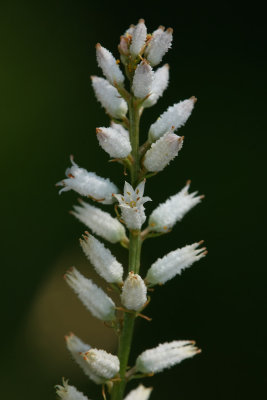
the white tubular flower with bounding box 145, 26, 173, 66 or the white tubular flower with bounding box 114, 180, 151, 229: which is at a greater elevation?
the white tubular flower with bounding box 145, 26, 173, 66

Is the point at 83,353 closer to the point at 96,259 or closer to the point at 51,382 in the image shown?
the point at 96,259

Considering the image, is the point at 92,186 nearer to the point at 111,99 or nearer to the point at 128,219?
the point at 128,219

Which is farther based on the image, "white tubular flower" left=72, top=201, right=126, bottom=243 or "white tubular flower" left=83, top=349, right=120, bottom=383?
"white tubular flower" left=72, top=201, right=126, bottom=243

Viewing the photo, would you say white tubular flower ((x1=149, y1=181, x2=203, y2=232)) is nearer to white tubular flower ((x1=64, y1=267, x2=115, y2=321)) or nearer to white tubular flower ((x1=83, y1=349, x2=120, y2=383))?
white tubular flower ((x1=64, y1=267, x2=115, y2=321))

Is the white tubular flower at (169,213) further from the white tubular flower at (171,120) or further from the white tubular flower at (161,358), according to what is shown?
the white tubular flower at (161,358)

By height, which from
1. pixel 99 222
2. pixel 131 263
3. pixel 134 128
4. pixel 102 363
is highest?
pixel 134 128

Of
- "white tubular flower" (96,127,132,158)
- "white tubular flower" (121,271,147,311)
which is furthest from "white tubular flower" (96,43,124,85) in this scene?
"white tubular flower" (121,271,147,311)

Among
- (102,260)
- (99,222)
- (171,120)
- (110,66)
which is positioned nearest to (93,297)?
(102,260)
